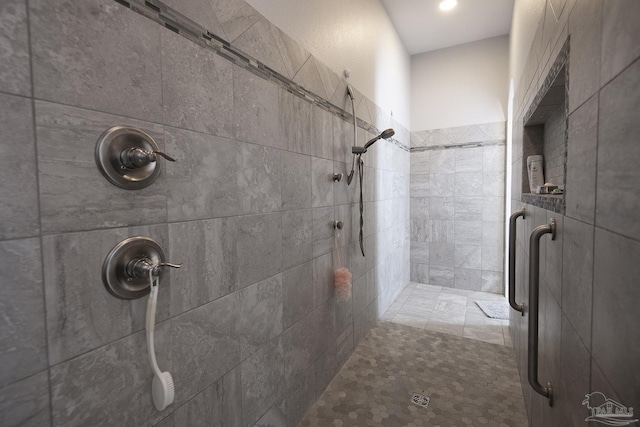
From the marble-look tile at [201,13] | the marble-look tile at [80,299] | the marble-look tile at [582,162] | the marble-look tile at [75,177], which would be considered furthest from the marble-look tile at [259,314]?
the marble-look tile at [582,162]

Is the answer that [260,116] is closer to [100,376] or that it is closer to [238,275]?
[238,275]

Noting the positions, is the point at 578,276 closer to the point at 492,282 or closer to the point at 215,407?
the point at 215,407

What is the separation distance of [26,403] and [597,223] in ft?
4.14

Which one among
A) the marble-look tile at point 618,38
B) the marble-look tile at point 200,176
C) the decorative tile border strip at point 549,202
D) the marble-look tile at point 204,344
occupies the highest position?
the marble-look tile at point 618,38

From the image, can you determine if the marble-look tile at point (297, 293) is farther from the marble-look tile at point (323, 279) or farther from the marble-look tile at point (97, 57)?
the marble-look tile at point (97, 57)

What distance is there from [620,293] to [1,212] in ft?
3.82

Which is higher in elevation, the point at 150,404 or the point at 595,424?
the point at 595,424

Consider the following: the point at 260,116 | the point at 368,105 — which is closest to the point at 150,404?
the point at 260,116

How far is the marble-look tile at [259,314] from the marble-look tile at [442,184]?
2696 mm

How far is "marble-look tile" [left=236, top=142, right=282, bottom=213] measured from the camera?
1.12 meters

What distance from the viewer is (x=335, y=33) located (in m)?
1.79

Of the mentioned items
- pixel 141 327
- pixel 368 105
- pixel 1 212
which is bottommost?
pixel 141 327

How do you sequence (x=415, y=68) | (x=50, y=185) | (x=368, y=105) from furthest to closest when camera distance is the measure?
(x=415, y=68)
(x=368, y=105)
(x=50, y=185)

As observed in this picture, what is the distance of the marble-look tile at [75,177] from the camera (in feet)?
2.03
